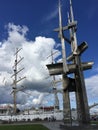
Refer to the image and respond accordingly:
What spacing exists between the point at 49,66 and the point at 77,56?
3141 mm

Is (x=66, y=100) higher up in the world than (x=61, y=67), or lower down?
lower down

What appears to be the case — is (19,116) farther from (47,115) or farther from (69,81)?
(69,81)

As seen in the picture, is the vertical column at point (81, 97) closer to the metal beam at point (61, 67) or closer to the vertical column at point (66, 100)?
the metal beam at point (61, 67)

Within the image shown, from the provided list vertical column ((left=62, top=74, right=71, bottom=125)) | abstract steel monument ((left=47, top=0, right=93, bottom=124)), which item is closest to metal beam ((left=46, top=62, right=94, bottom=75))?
abstract steel monument ((left=47, top=0, right=93, bottom=124))

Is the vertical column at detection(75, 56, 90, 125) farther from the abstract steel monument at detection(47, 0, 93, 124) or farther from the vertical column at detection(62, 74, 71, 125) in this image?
the vertical column at detection(62, 74, 71, 125)

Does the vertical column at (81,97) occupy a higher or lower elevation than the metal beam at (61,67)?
lower

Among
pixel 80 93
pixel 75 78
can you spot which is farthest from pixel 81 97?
pixel 75 78

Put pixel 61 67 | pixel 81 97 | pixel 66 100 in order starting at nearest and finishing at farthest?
pixel 81 97
pixel 66 100
pixel 61 67

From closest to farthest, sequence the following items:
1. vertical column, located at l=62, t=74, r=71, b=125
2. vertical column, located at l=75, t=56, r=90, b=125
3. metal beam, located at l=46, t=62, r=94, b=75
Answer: vertical column, located at l=75, t=56, r=90, b=125 < vertical column, located at l=62, t=74, r=71, b=125 < metal beam, located at l=46, t=62, r=94, b=75

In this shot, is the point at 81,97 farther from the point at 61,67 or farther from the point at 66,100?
the point at 61,67

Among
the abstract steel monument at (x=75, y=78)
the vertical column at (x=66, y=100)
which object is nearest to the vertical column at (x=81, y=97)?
the abstract steel monument at (x=75, y=78)

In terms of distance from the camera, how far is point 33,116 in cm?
9106

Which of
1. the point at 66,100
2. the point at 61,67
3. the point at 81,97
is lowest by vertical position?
the point at 66,100

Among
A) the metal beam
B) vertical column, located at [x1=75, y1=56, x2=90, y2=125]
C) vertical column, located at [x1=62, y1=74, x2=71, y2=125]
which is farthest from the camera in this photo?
the metal beam
